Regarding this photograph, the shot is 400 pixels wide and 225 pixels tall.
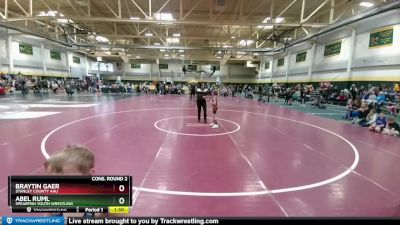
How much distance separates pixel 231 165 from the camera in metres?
5.62

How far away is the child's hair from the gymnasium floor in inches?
89.1

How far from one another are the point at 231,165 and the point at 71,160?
4540mm

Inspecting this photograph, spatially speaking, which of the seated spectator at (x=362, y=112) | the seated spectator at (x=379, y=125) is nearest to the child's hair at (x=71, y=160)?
the seated spectator at (x=379, y=125)

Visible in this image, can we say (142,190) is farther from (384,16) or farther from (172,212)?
(384,16)

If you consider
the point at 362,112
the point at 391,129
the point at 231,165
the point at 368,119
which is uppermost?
the point at 362,112

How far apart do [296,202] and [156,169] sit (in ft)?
9.52

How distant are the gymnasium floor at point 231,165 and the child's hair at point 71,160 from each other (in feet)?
7.43

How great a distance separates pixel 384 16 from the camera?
17781 mm

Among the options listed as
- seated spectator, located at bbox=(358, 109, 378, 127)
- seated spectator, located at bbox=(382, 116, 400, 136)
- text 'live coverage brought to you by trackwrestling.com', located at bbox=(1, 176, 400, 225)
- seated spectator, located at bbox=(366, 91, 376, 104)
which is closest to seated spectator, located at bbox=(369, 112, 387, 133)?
seated spectator, located at bbox=(382, 116, 400, 136)

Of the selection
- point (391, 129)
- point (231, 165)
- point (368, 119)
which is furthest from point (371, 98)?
point (231, 165)

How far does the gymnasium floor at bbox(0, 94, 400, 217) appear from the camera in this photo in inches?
152

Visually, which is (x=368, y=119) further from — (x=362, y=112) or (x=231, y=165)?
(x=231, y=165)
